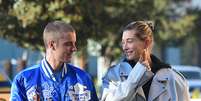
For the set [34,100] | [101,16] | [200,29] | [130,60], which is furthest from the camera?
[200,29]

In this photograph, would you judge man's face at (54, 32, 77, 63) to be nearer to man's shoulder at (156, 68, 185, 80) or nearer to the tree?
man's shoulder at (156, 68, 185, 80)

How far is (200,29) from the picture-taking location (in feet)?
115

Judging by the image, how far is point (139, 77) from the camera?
426 centimetres

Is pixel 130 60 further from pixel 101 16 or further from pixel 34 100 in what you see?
pixel 101 16

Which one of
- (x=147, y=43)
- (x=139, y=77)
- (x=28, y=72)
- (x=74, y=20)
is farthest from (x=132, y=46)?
(x=74, y=20)

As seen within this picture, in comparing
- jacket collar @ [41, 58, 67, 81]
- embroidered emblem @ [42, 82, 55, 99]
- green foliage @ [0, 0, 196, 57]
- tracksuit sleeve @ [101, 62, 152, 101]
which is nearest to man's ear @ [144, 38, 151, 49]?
tracksuit sleeve @ [101, 62, 152, 101]

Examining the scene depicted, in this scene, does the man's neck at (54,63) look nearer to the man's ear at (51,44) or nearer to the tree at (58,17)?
the man's ear at (51,44)

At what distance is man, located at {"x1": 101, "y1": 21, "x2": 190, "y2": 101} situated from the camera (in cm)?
426

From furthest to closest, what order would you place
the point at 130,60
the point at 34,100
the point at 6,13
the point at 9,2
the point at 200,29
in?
the point at 200,29 → the point at 6,13 → the point at 9,2 → the point at 130,60 → the point at 34,100

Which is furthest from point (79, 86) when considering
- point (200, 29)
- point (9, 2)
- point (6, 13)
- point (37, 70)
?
point (200, 29)

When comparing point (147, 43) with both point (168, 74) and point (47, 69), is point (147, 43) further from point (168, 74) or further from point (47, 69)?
point (47, 69)

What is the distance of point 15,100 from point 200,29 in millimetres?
31459

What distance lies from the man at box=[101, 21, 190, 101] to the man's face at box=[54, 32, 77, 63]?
395 millimetres

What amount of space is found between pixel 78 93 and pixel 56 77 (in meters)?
0.17
